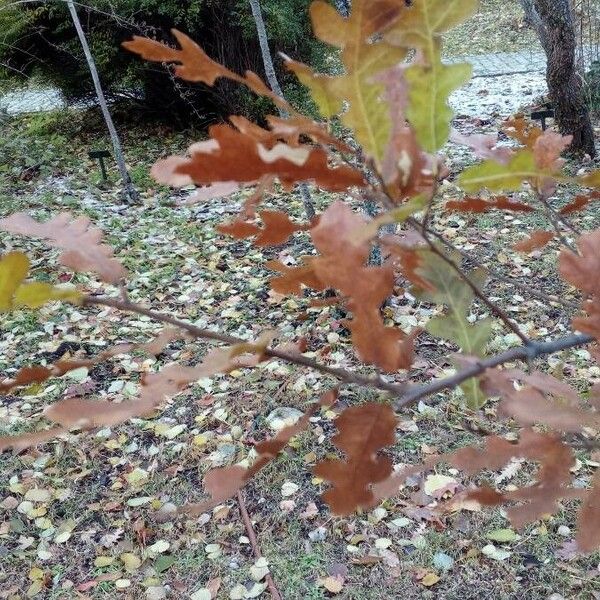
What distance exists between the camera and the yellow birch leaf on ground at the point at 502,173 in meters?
0.29

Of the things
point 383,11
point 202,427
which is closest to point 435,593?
point 202,427

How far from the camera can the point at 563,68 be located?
12.7ft

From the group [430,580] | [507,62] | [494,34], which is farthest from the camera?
[494,34]

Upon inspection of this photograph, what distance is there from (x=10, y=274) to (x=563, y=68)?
167 inches

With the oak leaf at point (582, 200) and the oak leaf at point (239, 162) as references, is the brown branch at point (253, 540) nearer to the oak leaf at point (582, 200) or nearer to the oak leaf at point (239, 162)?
the oak leaf at point (582, 200)

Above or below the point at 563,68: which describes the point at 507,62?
below

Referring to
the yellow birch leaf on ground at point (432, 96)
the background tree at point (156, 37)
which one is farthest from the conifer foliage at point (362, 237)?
the background tree at point (156, 37)

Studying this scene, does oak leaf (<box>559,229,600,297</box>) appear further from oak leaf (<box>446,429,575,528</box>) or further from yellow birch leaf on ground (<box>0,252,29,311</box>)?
yellow birch leaf on ground (<box>0,252,29,311</box>)

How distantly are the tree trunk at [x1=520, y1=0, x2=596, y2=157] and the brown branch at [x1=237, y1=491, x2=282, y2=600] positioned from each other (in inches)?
122

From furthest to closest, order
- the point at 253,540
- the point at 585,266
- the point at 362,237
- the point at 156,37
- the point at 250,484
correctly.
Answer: the point at 156,37 < the point at 250,484 < the point at 253,540 < the point at 585,266 < the point at 362,237

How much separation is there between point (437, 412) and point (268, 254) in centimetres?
135

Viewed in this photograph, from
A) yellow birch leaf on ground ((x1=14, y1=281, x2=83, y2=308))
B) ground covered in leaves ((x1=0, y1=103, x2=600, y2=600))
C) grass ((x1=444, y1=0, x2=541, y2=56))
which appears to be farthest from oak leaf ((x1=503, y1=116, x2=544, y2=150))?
grass ((x1=444, y1=0, x2=541, y2=56))

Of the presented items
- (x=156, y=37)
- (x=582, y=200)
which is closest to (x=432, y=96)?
(x=582, y=200)

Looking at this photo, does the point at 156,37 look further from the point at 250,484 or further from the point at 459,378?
the point at 459,378
